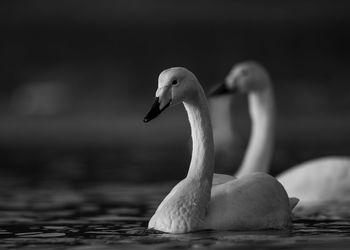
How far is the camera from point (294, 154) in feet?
73.4

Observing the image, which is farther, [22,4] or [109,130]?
[22,4]

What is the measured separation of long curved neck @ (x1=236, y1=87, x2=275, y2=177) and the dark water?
3.79ft

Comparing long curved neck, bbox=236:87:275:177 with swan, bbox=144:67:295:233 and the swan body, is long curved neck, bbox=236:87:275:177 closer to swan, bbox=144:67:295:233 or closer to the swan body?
the swan body

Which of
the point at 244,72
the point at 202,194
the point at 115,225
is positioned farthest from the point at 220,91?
the point at 202,194

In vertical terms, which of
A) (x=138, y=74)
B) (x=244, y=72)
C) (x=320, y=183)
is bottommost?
(x=320, y=183)

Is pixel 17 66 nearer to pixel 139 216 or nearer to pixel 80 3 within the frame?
pixel 80 3

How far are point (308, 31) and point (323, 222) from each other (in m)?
47.1

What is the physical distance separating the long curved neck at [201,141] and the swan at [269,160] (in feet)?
11.1

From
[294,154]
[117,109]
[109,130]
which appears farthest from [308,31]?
[294,154]

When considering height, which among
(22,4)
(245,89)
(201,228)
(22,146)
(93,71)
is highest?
(22,4)

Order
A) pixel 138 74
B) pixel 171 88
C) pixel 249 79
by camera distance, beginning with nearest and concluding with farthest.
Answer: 1. pixel 171 88
2. pixel 249 79
3. pixel 138 74

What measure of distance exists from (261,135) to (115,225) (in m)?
3.98

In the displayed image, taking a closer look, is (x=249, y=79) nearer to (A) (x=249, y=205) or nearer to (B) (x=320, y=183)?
(B) (x=320, y=183)

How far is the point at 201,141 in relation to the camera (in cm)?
1077
